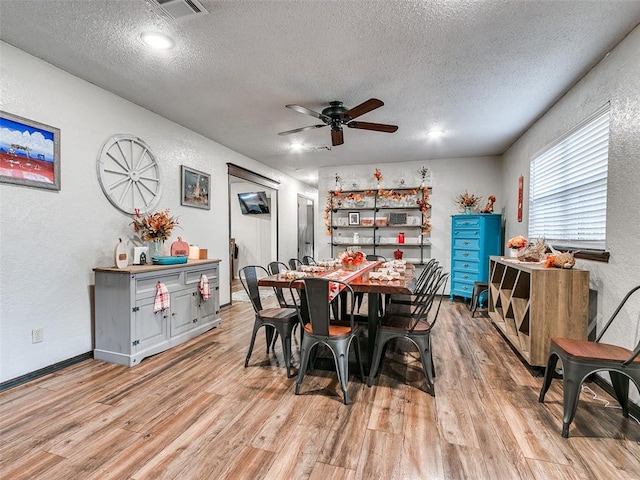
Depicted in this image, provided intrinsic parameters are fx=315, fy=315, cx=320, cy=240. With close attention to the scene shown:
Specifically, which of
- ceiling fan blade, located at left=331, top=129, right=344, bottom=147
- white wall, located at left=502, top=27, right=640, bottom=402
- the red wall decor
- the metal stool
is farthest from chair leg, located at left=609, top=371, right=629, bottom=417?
ceiling fan blade, located at left=331, top=129, right=344, bottom=147

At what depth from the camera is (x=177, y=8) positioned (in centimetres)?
194

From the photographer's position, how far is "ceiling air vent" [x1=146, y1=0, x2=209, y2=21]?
188 cm

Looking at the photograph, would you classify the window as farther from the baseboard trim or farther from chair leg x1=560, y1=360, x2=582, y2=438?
the baseboard trim

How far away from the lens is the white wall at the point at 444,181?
568cm

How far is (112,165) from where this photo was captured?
3.22 meters

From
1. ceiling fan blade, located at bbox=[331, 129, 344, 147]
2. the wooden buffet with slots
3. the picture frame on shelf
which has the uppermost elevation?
ceiling fan blade, located at bbox=[331, 129, 344, 147]

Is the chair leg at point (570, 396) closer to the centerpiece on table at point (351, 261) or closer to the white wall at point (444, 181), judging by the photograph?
the centerpiece on table at point (351, 261)

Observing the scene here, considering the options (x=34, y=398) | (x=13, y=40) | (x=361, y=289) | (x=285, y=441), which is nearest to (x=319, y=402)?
(x=285, y=441)

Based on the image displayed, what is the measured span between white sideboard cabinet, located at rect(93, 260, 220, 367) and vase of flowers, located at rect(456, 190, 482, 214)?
15.2 feet

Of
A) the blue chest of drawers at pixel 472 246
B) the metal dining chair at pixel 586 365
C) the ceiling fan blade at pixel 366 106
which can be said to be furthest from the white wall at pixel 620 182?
the blue chest of drawers at pixel 472 246

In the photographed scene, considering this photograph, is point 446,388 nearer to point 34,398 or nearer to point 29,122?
point 34,398

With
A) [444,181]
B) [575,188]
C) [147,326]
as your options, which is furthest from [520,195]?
[147,326]

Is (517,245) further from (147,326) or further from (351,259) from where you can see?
(147,326)

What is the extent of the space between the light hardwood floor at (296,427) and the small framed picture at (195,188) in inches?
86.8
